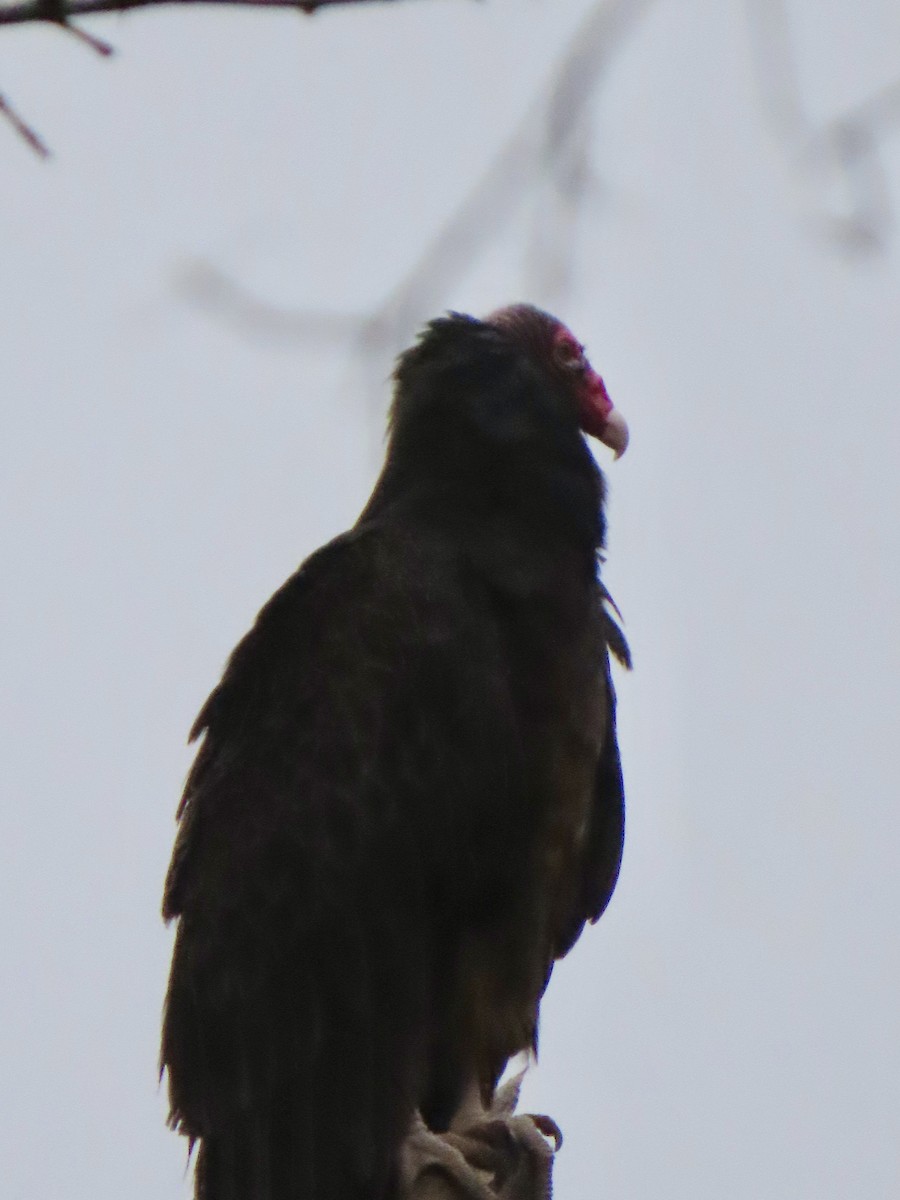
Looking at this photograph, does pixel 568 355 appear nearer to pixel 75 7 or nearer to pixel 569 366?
pixel 569 366

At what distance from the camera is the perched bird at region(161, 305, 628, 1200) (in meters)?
3.62

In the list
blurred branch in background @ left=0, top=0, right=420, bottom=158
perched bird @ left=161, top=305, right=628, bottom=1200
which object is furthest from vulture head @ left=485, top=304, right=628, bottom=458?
blurred branch in background @ left=0, top=0, right=420, bottom=158

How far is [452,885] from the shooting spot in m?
3.78

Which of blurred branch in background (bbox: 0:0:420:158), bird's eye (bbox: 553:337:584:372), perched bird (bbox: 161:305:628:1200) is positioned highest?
bird's eye (bbox: 553:337:584:372)

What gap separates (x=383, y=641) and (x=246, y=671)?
0.37m

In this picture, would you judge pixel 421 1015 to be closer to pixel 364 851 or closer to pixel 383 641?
pixel 364 851

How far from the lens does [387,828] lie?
3.76 meters

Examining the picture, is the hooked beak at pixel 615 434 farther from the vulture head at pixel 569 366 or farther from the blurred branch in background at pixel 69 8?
the blurred branch in background at pixel 69 8

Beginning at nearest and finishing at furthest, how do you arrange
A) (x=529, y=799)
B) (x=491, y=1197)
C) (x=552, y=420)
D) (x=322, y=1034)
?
(x=491, y=1197), (x=322, y=1034), (x=529, y=799), (x=552, y=420)

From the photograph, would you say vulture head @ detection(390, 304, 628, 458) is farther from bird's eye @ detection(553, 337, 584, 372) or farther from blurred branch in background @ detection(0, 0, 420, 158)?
blurred branch in background @ detection(0, 0, 420, 158)

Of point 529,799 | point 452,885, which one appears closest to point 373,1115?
point 452,885

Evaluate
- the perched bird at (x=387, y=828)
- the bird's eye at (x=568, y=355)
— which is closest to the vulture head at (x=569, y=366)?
the bird's eye at (x=568, y=355)

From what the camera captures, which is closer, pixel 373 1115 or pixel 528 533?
pixel 373 1115

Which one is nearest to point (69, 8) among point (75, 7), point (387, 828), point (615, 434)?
point (75, 7)
